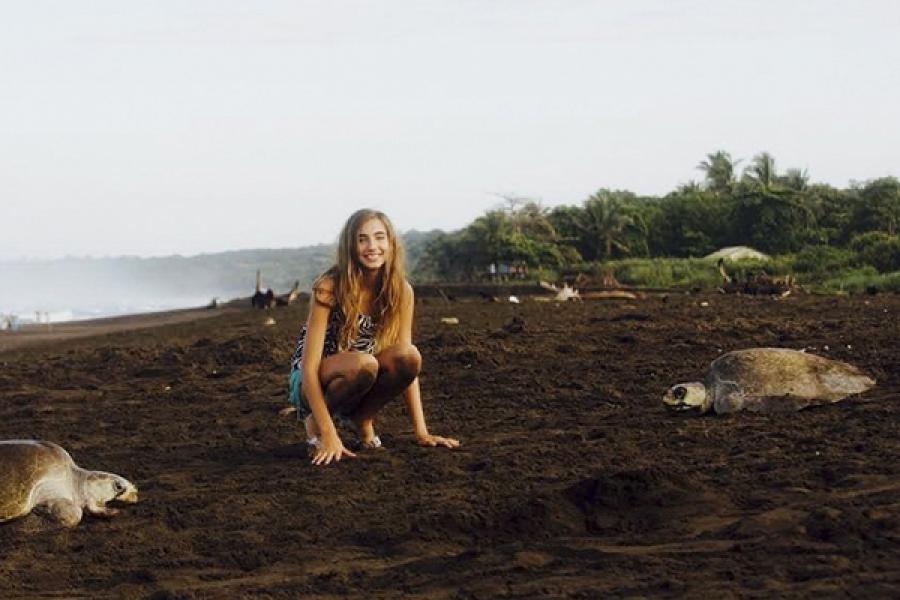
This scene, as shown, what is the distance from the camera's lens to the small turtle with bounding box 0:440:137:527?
5348 millimetres

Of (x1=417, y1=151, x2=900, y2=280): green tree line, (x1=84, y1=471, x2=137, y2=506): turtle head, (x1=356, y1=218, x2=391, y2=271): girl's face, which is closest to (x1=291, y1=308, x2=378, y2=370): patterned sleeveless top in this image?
(x1=356, y1=218, x2=391, y2=271): girl's face

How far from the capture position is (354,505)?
5.31m

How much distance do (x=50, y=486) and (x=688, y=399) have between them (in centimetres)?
356

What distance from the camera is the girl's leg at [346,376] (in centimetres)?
630

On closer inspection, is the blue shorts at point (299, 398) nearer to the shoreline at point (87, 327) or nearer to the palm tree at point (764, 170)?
the shoreline at point (87, 327)

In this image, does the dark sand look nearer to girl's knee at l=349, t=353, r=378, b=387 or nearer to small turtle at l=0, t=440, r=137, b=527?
small turtle at l=0, t=440, r=137, b=527

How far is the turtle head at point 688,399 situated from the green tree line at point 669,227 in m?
37.3

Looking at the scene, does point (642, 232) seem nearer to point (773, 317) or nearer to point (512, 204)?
point (512, 204)

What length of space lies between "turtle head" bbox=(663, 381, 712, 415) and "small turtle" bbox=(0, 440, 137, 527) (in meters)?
3.12

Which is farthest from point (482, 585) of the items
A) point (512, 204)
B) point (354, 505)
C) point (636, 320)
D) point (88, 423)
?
point (512, 204)

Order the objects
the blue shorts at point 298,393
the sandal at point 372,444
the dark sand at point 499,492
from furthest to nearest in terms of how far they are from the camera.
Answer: the sandal at point 372,444
the blue shorts at point 298,393
the dark sand at point 499,492

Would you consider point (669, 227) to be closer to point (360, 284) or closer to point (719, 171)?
point (719, 171)

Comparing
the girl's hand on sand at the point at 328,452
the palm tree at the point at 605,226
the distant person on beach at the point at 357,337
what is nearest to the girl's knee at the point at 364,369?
the distant person on beach at the point at 357,337

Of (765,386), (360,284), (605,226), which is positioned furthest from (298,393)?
(605,226)
